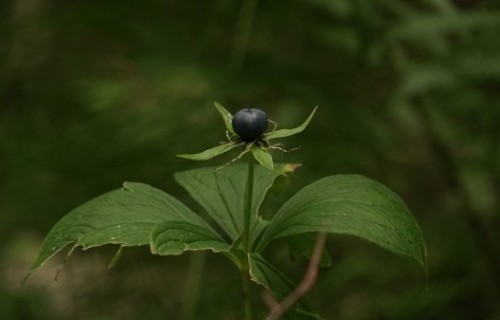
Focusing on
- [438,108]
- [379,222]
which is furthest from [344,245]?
[379,222]

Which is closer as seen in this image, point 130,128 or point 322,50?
point 130,128

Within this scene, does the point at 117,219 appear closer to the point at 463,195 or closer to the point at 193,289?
the point at 193,289

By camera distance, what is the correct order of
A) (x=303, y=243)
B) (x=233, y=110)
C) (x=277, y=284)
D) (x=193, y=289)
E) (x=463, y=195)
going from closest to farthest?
(x=277, y=284) < (x=303, y=243) < (x=193, y=289) < (x=233, y=110) < (x=463, y=195)

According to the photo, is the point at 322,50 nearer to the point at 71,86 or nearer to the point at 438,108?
the point at 438,108

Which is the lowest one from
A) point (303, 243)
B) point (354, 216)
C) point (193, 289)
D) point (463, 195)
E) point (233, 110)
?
point (193, 289)

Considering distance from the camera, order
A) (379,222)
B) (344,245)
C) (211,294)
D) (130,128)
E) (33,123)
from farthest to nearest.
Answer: (344,245)
(33,123)
(130,128)
(211,294)
(379,222)

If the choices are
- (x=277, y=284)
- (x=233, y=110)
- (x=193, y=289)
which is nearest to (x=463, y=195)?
(x=233, y=110)

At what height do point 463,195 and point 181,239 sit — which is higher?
point 181,239
